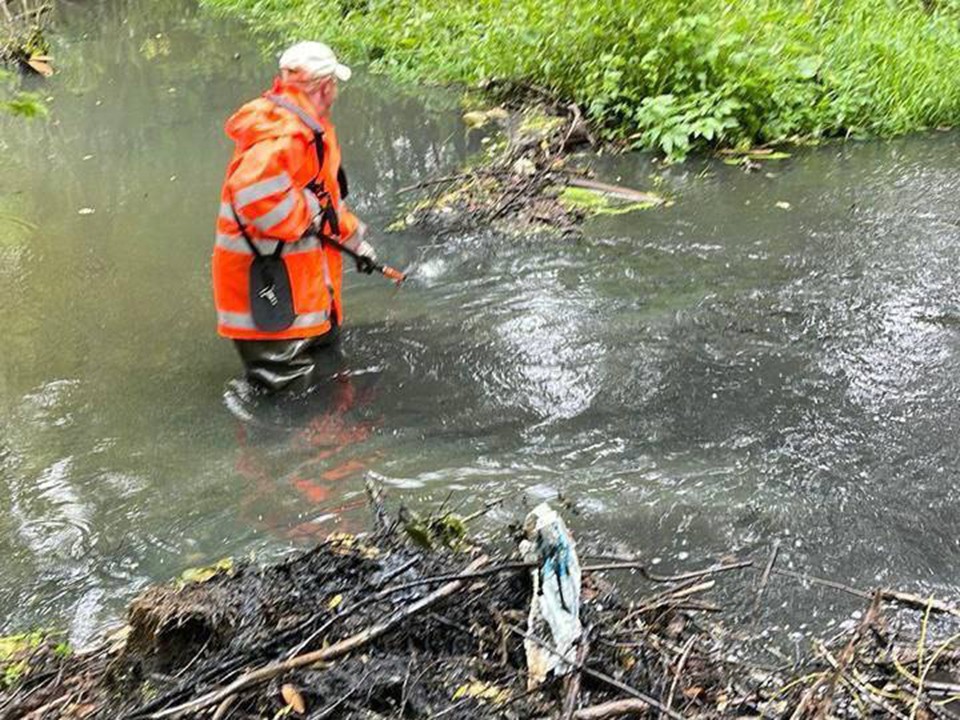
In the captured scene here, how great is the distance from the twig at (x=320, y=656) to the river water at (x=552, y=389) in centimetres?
127

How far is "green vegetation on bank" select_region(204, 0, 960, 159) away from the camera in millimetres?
8797

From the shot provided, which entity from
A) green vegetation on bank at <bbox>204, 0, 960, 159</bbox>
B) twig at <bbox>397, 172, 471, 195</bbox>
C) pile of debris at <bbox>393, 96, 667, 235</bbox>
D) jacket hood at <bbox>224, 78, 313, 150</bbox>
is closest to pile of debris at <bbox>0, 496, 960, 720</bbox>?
jacket hood at <bbox>224, 78, 313, 150</bbox>

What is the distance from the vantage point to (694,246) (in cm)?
682

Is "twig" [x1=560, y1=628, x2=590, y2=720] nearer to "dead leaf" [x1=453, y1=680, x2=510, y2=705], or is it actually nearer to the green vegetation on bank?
"dead leaf" [x1=453, y1=680, x2=510, y2=705]

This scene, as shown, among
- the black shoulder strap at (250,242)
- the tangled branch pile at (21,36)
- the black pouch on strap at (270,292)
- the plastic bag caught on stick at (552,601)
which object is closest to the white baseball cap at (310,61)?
the black shoulder strap at (250,242)

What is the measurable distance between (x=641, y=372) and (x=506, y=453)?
106 cm

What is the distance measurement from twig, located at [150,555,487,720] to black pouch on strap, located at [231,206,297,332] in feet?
8.33

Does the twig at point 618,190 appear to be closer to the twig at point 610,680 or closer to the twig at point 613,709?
the twig at point 610,680

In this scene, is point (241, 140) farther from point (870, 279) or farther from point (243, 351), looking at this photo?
point (870, 279)

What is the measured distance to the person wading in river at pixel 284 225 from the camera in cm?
464

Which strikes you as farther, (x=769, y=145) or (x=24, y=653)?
(x=769, y=145)

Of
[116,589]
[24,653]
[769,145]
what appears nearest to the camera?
[24,653]

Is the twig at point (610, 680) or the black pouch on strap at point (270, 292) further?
the black pouch on strap at point (270, 292)

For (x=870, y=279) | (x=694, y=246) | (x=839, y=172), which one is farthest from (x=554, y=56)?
(x=870, y=279)
